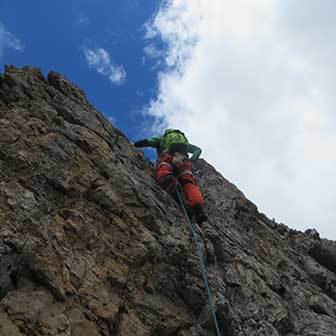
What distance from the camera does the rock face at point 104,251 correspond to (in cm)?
632

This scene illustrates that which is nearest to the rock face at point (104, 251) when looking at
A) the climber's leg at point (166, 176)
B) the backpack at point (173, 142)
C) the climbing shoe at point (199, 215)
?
the climber's leg at point (166, 176)

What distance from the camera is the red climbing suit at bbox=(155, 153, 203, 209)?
11132mm

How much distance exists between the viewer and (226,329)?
8047mm

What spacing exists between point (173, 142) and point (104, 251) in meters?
6.35

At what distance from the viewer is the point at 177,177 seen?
39.4 ft

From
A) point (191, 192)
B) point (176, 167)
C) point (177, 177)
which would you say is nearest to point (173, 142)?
point (176, 167)

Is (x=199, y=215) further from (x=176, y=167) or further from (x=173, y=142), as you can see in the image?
(x=173, y=142)

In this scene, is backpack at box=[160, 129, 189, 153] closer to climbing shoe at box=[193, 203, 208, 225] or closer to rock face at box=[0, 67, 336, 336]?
rock face at box=[0, 67, 336, 336]

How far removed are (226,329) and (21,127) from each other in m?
5.36

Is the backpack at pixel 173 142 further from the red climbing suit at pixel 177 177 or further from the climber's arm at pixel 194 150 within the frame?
the climber's arm at pixel 194 150

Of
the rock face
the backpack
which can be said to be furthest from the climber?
the rock face

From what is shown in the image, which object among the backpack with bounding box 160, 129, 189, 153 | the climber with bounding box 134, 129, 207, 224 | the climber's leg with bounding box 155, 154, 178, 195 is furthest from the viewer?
the backpack with bounding box 160, 129, 189, 153

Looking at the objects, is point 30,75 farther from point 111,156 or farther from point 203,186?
point 203,186

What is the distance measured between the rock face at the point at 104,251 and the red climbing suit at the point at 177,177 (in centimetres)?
31
